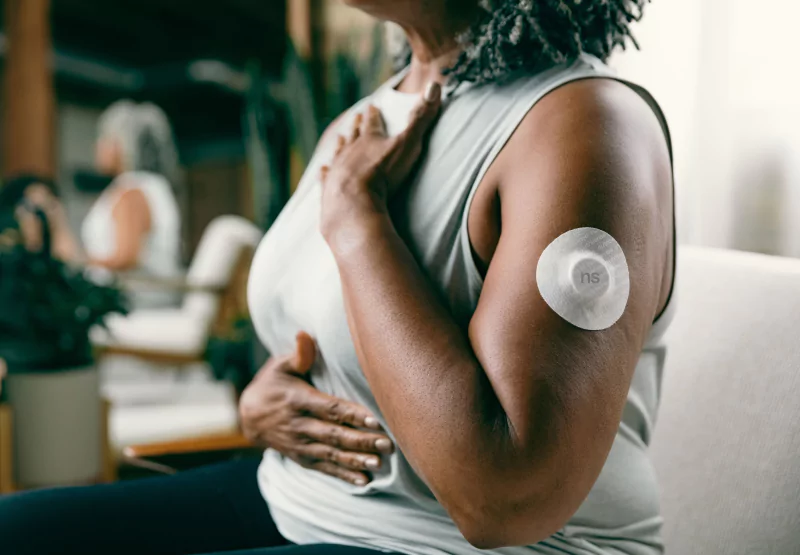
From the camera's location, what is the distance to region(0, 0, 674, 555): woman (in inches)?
20.9

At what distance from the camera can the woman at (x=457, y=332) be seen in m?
0.53

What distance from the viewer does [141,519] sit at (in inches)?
32.1

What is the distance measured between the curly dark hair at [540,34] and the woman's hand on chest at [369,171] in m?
0.07

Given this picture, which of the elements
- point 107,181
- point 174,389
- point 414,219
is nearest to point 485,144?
point 414,219

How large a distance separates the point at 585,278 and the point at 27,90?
4960 millimetres

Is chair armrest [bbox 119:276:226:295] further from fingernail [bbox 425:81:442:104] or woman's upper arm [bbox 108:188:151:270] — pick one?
fingernail [bbox 425:81:442:104]

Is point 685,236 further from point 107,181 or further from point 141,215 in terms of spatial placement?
point 107,181

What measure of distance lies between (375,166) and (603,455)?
36 cm

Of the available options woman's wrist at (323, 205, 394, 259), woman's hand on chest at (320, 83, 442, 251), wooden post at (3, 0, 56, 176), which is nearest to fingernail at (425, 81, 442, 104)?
woman's hand on chest at (320, 83, 442, 251)

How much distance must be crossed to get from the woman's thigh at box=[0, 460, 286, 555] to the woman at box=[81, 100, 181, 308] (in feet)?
10.7

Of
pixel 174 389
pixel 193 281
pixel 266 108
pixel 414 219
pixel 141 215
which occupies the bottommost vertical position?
pixel 174 389

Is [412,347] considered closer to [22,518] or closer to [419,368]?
[419,368]

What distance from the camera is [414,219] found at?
2.28ft

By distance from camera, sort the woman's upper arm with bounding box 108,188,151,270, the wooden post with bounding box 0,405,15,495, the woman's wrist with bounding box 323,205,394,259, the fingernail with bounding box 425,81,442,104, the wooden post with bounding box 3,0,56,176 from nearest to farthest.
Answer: the woman's wrist with bounding box 323,205,394,259 < the fingernail with bounding box 425,81,442,104 < the wooden post with bounding box 0,405,15,495 < the woman's upper arm with bounding box 108,188,151,270 < the wooden post with bounding box 3,0,56,176
